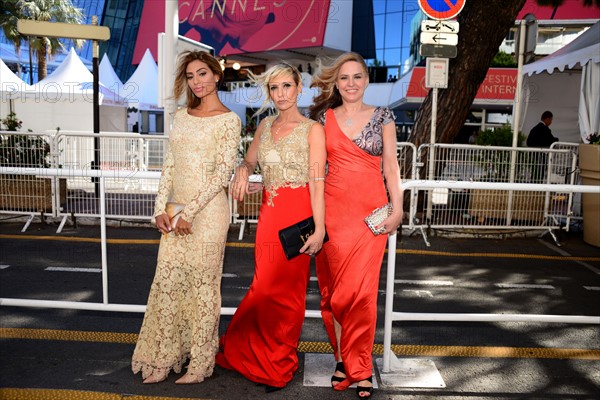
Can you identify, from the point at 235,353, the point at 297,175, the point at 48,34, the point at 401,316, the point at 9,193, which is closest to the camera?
the point at 297,175

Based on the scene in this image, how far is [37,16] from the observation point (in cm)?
3183

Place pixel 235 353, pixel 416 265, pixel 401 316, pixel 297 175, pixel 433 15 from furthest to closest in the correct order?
pixel 433 15 < pixel 416 265 < pixel 401 316 < pixel 235 353 < pixel 297 175

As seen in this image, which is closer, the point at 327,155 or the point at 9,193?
the point at 327,155

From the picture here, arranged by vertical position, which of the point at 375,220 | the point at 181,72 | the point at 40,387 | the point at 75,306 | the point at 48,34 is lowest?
the point at 40,387

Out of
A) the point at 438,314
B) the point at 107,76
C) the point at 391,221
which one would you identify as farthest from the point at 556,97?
the point at 107,76

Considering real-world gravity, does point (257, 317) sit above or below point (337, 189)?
below

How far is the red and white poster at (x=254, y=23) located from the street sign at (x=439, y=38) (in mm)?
25736

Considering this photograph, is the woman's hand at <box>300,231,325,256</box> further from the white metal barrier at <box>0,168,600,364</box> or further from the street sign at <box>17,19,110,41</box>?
the street sign at <box>17,19,110,41</box>

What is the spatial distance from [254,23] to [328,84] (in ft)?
113

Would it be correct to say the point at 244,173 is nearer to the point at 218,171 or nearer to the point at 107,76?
the point at 218,171

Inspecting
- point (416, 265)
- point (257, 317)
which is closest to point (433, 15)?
point (416, 265)

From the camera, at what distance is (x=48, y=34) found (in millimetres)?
9586

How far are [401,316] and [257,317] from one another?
42.1 inches

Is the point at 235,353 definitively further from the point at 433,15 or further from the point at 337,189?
the point at 433,15
